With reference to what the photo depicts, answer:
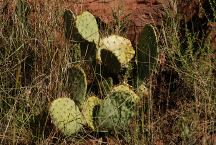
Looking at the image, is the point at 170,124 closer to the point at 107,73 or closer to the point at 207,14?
the point at 107,73

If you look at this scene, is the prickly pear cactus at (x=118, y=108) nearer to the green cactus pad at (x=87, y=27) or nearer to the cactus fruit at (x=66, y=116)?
the cactus fruit at (x=66, y=116)

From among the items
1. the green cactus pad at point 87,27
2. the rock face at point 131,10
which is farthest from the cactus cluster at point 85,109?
the rock face at point 131,10

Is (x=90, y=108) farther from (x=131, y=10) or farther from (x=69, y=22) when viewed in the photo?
(x=131, y=10)

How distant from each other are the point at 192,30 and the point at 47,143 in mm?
1335

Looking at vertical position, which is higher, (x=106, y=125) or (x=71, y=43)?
(x=71, y=43)

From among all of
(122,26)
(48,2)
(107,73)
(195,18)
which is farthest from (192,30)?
(48,2)

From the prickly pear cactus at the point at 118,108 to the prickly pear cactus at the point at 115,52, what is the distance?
0.26 metres

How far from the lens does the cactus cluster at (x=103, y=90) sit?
9.53 feet

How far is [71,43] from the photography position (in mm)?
3441

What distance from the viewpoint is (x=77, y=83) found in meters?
2.97

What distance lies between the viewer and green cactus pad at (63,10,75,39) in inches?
126

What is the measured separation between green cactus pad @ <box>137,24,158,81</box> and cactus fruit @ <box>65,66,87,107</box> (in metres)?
0.39

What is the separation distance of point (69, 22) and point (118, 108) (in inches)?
26.3

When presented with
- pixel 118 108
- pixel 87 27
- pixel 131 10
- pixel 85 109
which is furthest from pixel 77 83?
pixel 131 10
